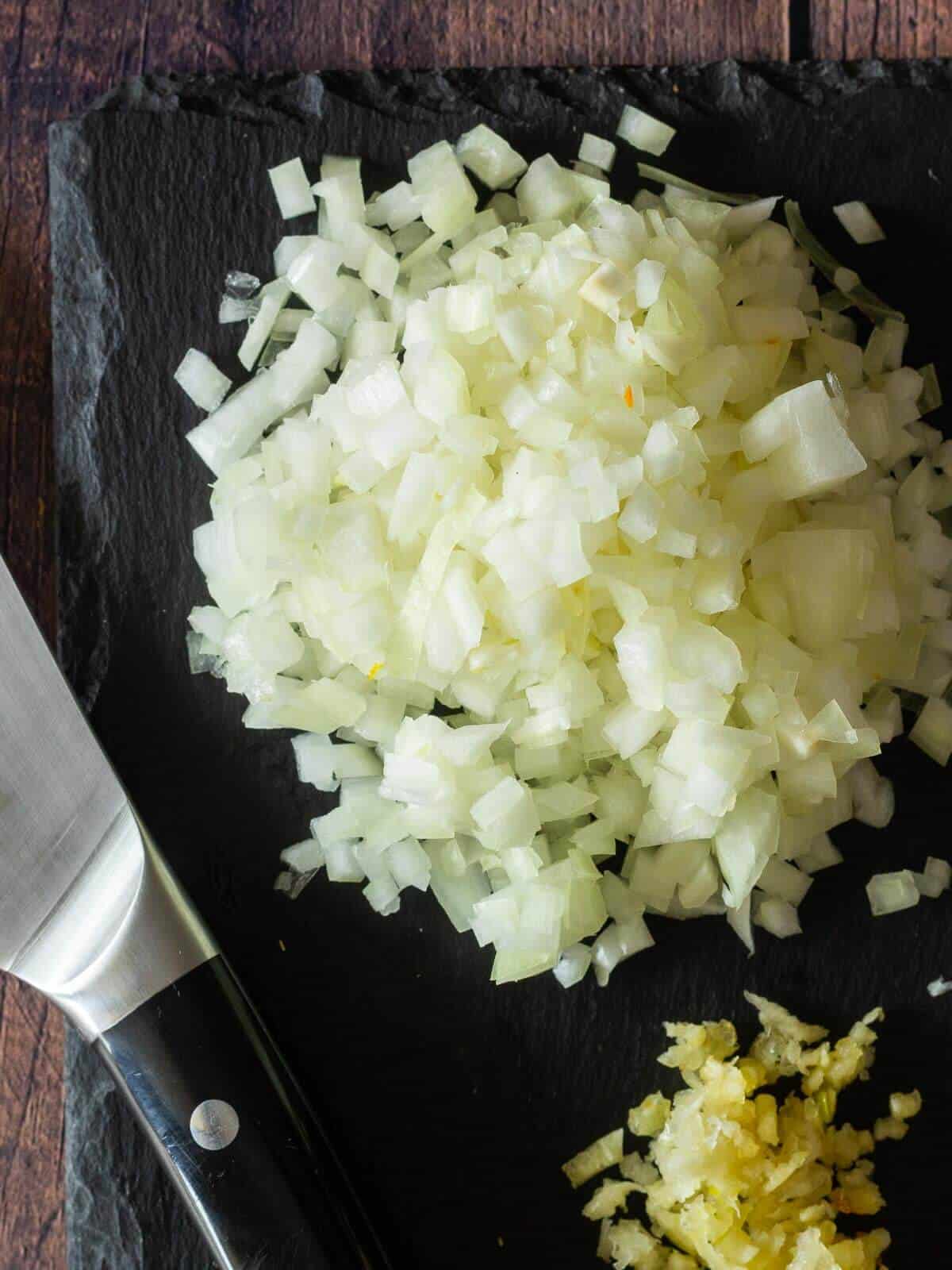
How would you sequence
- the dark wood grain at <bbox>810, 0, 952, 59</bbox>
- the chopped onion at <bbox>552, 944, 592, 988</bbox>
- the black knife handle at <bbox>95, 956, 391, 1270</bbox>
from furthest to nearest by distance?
1. the dark wood grain at <bbox>810, 0, 952, 59</bbox>
2. the chopped onion at <bbox>552, 944, 592, 988</bbox>
3. the black knife handle at <bbox>95, 956, 391, 1270</bbox>

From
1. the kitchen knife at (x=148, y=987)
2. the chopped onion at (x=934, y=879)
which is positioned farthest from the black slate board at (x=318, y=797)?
the kitchen knife at (x=148, y=987)

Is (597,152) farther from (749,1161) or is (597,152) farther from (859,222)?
(749,1161)

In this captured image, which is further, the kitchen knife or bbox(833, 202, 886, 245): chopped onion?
bbox(833, 202, 886, 245): chopped onion

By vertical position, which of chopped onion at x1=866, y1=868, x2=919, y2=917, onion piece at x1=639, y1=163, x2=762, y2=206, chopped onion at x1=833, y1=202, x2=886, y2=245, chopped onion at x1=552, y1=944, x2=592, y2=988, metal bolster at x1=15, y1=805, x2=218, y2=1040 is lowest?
chopped onion at x1=552, y1=944, x2=592, y2=988

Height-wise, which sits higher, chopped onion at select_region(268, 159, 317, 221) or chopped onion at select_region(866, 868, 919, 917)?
chopped onion at select_region(268, 159, 317, 221)

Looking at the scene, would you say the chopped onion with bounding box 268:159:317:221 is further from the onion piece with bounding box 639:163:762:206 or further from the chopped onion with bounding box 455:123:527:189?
the onion piece with bounding box 639:163:762:206

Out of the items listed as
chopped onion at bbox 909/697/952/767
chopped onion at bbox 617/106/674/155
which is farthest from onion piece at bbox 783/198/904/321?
chopped onion at bbox 909/697/952/767

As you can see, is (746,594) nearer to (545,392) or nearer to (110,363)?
(545,392)
